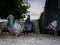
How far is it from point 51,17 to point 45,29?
64 centimetres

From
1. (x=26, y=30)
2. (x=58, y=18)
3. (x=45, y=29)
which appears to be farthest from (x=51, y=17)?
(x=26, y=30)

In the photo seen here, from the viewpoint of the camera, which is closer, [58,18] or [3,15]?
[58,18]

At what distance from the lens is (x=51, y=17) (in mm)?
12867

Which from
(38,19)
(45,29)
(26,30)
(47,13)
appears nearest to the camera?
(26,30)

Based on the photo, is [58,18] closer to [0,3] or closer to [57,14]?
[57,14]

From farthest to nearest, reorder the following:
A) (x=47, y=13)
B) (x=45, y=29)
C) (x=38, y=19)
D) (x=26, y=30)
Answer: (x=38, y=19) < (x=47, y=13) < (x=45, y=29) < (x=26, y=30)

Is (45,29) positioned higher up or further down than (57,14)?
further down

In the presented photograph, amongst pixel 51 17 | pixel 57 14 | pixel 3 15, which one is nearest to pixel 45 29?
pixel 51 17

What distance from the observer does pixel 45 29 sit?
12852 millimetres

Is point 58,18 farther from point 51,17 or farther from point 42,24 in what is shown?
point 42,24

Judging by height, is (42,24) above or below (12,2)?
below

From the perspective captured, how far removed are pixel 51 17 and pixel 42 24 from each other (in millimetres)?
1164

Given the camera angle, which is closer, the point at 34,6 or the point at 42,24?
the point at 42,24

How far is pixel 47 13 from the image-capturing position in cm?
1381
